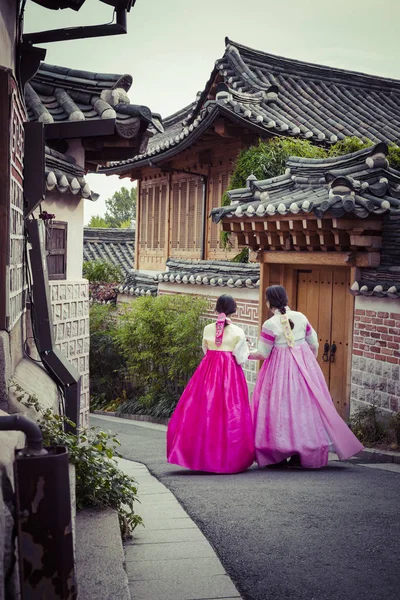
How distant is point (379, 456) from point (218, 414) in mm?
2155

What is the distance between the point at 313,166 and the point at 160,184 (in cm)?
956

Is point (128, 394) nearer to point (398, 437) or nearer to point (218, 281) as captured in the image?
point (218, 281)

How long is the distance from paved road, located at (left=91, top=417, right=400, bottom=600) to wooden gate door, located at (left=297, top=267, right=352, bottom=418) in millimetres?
3391

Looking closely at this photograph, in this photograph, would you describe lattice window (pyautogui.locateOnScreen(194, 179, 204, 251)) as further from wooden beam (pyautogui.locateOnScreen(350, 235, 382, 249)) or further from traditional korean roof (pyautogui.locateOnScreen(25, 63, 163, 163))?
traditional korean roof (pyautogui.locateOnScreen(25, 63, 163, 163))

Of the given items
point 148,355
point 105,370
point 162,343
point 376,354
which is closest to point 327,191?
point 376,354

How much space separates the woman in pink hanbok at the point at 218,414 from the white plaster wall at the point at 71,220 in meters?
1.71

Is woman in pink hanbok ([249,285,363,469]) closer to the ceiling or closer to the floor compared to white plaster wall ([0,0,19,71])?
closer to the floor

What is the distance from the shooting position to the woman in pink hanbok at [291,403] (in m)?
8.10

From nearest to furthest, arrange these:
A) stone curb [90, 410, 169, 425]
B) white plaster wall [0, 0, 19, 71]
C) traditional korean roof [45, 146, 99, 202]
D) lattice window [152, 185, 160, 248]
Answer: white plaster wall [0, 0, 19, 71], traditional korean roof [45, 146, 99, 202], stone curb [90, 410, 169, 425], lattice window [152, 185, 160, 248]

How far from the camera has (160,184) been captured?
69.8 ft

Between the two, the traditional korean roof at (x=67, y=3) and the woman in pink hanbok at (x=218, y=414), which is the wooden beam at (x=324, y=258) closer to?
the woman in pink hanbok at (x=218, y=414)

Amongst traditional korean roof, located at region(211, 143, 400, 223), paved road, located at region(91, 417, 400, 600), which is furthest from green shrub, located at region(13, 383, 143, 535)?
traditional korean roof, located at region(211, 143, 400, 223)

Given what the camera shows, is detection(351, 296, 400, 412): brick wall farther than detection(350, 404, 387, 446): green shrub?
Yes

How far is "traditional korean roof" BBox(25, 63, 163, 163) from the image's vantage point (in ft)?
25.0
